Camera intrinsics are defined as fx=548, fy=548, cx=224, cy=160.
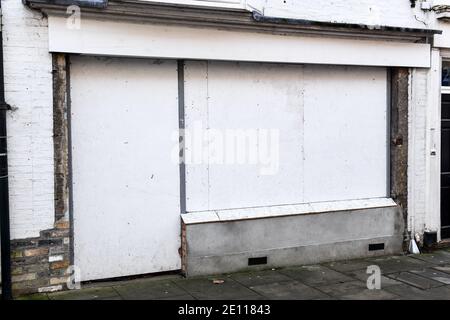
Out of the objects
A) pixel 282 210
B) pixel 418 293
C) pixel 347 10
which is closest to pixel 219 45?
pixel 347 10

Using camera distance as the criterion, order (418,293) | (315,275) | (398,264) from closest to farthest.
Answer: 1. (418,293)
2. (315,275)
3. (398,264)

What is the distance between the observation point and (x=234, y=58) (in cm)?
715

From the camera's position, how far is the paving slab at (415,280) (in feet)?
22.6

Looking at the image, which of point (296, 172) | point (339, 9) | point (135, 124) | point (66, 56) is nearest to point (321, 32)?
point (339, 9)

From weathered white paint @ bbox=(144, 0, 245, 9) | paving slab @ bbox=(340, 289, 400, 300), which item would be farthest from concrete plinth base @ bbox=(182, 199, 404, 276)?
weathered white paint @ bbox=(144, 0, 245, 9)

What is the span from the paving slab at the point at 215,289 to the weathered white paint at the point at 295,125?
3.24 feet

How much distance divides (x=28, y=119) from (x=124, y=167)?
1300 millimetres

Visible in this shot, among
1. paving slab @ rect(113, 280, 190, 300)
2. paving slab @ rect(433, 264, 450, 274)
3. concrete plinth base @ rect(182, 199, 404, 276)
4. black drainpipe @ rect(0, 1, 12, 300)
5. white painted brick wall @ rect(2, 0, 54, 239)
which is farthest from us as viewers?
paving slab @ rect(433, 264, 450, 274)

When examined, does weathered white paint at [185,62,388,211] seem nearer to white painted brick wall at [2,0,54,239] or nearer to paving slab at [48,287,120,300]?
paving slab at [48,287,120,300]

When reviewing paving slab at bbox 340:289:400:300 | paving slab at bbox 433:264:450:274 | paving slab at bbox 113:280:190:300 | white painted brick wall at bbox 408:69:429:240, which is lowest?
paving slab at bbox 340:289:400:300

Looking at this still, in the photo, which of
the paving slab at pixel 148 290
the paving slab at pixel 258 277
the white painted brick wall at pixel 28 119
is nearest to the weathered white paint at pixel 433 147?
the paving slab at pixel 258 277

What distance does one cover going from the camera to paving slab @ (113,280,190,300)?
6332 mm
